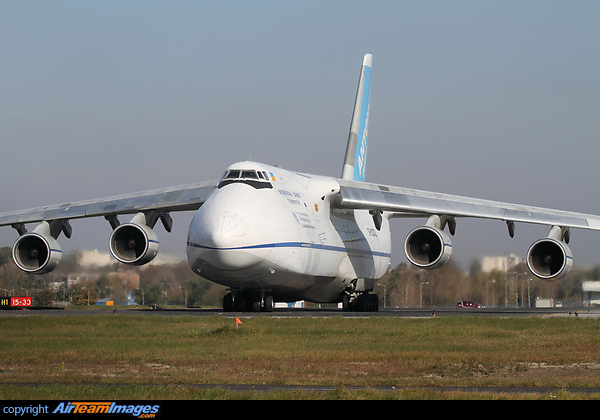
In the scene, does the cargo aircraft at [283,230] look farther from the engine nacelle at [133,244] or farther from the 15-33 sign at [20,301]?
the 15-33 sign at [20,301]

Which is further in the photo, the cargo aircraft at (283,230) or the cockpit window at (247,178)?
the cockpit window at (247,178)

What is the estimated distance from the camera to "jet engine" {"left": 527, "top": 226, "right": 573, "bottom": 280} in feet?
85.5

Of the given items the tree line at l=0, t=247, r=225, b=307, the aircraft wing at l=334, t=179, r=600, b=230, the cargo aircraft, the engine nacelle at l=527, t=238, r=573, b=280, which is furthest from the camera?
the tree line at l=0, t=247, r=225, b=307

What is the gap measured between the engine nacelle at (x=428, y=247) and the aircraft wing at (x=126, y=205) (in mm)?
7400

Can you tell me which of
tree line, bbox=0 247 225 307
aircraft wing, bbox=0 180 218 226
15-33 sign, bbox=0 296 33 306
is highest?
aircraft wing, bbox=0 180 218 226

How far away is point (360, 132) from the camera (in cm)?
3700

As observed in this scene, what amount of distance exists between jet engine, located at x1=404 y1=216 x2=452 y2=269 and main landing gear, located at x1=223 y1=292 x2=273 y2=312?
5103 millimetres

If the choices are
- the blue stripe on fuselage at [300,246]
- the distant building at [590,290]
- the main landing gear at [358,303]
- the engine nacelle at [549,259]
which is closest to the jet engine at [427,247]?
the blue stripe on fuselage at [300,246]

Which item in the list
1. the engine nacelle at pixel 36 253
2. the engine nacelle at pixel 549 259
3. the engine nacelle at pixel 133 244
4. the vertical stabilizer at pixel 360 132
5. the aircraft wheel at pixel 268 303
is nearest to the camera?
the aircraft wheel at pixel 268 303

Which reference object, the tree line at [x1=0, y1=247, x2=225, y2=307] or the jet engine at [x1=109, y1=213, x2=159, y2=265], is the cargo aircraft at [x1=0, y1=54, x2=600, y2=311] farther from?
the tree line at [x1=0, y1=247, x2=225, y2=307]

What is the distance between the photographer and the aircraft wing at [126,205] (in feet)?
90.8

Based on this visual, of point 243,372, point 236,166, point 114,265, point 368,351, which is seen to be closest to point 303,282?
point 236,166

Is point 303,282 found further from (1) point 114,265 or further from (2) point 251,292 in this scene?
(1) point 114,265
